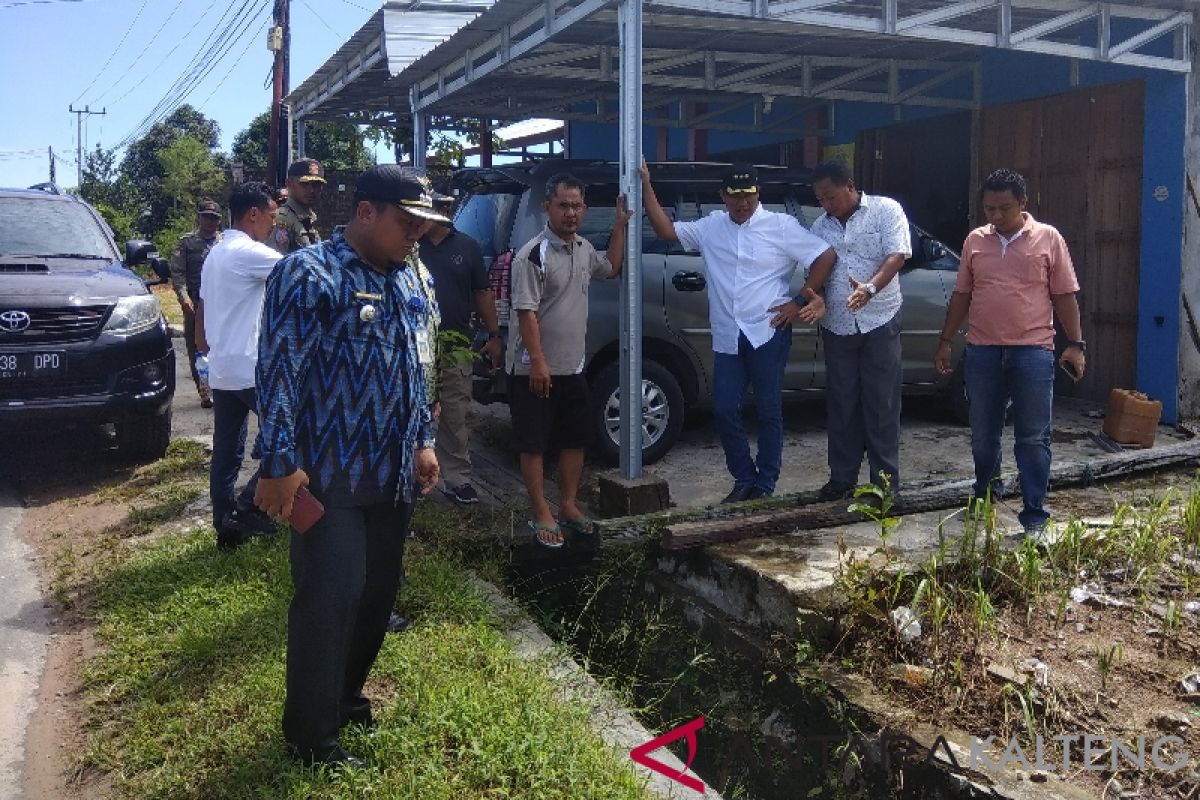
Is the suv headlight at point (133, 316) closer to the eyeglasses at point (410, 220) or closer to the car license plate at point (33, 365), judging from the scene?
the car license plate at point (33, 365)

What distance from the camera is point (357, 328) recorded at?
2918 millimetres

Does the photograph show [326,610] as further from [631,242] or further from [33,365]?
[33,365]

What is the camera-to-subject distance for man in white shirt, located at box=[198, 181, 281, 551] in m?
4.80

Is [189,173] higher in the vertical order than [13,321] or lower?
higher

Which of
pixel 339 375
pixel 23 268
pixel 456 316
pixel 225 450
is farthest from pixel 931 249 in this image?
pixel 23 268

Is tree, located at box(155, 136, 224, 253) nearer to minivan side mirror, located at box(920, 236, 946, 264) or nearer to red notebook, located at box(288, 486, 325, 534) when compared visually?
minivan side mirror, located at box(920, 236, 946, 264)

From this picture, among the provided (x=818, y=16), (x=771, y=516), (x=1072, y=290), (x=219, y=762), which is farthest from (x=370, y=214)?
(x=818, y=16)

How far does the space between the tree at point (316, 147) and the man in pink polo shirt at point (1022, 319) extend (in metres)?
16.5

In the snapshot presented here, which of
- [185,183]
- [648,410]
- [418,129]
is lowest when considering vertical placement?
[648,410]

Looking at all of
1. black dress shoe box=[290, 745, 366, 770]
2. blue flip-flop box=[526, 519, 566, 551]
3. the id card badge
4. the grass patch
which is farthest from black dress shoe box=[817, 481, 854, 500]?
black dress shoe box=[290, 745, 366, 770]

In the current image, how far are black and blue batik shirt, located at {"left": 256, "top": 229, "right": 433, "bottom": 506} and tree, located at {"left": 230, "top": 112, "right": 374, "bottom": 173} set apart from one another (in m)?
17.5

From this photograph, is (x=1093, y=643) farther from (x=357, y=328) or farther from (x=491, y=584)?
(x=357, y=328)

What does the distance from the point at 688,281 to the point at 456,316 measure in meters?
1.67

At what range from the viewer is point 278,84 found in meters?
19.2
